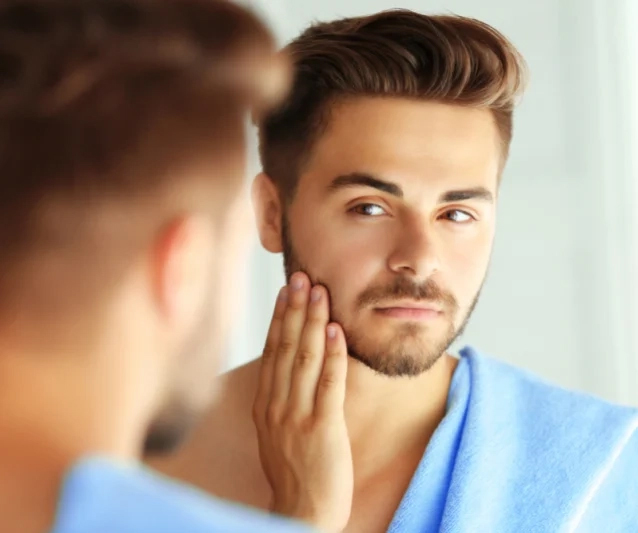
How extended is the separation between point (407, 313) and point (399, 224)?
0.10 meters

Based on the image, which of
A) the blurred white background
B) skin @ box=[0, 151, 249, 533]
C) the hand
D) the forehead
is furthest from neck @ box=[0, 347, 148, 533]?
the blurred white background

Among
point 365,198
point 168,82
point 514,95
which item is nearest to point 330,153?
point 365,198

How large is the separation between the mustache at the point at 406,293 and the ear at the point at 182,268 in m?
0.51

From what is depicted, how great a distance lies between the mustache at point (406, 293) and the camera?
3.40 ft

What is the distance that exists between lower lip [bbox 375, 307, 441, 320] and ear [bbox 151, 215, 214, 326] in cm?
53

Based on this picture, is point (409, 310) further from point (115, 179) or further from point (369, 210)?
point (115, 179)

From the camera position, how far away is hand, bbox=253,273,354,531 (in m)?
0.98

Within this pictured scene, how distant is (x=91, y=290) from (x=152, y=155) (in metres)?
0.08

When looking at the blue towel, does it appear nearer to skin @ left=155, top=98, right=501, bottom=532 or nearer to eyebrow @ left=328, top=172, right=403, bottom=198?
skin @ left=155, top=98, right=501, bottom=532

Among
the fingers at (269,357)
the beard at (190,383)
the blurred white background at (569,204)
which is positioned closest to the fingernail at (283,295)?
the fingers at (269,357)

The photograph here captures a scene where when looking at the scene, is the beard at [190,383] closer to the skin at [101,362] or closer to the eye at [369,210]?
the skin at [101,362]

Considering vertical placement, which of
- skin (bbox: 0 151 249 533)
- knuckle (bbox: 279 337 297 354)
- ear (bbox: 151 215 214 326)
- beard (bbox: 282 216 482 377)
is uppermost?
beard (bbox: 282 216 482 377)

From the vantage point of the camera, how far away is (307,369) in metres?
1.01

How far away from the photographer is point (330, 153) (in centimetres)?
110
